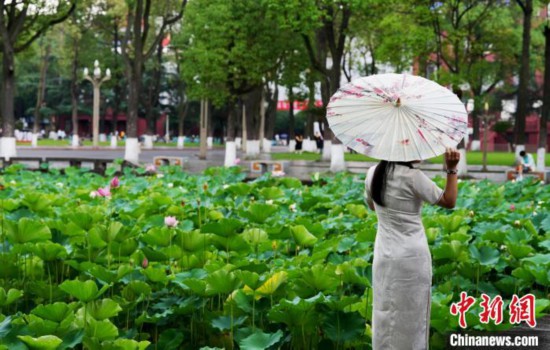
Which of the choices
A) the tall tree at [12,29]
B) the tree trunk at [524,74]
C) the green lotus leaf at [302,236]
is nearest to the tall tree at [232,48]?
the tall tree at [12,29]

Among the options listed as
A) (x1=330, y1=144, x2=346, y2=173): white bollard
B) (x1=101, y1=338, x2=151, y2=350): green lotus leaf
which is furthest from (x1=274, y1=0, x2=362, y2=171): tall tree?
(x1=101, y1=338, x2=151, y2=350): green lotus leaf

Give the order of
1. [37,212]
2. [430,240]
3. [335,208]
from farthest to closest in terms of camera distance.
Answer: [335,208]
[37,212]
[430,240]

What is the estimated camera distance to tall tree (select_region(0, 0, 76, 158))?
27359 millimetres

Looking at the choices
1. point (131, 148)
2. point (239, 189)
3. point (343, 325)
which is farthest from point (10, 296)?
point (131, 148)

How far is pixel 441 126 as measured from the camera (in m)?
3.88

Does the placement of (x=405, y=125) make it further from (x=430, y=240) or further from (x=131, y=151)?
(x=131, y=151)

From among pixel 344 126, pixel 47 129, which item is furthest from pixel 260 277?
pixel 47 129

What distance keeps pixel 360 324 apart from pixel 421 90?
1122mm

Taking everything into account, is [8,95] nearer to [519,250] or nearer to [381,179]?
[519,250]

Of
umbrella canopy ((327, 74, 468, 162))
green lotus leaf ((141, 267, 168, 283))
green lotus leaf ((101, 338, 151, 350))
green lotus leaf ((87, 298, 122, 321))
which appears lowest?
green lotus leaf ((101, 338, 151, 350))

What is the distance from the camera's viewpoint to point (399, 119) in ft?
12.8

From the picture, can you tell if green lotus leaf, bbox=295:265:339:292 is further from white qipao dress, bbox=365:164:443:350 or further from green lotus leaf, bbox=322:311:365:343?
white qipao dress, bbox=365:164:443:350

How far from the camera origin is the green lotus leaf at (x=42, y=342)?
3502mm

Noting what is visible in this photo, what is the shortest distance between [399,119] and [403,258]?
591 millimetres
